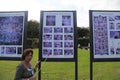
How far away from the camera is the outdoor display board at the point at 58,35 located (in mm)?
9289

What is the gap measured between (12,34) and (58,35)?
1.32 metres

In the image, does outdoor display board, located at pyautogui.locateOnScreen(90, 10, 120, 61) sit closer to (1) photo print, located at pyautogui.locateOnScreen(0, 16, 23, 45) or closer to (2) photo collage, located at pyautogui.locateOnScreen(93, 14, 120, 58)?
(2) photo collage, located at pyautogui.locateOnScreen(93, 14, 120, 58)

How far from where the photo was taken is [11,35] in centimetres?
953

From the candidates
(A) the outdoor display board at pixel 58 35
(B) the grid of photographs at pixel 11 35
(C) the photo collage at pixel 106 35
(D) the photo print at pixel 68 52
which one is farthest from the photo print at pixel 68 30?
(B) the grid of photographs at pixel 11 35

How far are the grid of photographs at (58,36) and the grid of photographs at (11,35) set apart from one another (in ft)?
2.28

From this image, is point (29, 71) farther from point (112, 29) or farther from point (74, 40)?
point (112, 29)

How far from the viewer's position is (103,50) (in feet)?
30.7

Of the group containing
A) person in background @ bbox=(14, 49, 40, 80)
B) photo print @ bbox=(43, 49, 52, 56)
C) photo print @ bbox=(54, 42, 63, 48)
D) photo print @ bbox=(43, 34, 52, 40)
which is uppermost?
photo print @ bbox=(43, 34, 52, 40)

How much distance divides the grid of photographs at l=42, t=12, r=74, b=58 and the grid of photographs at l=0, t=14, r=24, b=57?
0.70m

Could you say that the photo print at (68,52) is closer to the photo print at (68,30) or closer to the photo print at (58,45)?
the photo print at (58,45)

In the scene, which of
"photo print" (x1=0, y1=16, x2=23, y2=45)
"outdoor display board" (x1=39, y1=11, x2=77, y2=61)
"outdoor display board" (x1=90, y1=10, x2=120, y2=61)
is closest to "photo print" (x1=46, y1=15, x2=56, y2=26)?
"outdoor display board" (x1=39, y1=11, x2=77, y2=61)

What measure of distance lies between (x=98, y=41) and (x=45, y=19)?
5.32 ft

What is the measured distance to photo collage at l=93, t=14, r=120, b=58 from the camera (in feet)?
30.6

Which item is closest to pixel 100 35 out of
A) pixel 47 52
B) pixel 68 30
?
pixel 68 30
